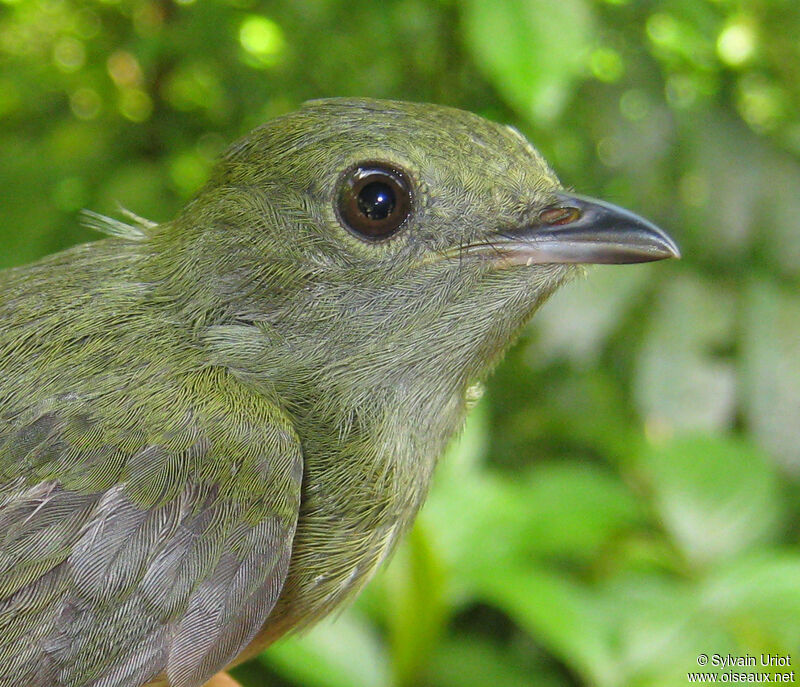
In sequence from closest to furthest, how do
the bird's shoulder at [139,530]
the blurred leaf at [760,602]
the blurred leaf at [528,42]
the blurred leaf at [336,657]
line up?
the bird's shoulder at [139,530], the blurred leaf at [528,42], the blurred leaf at [760,602], the blurred leaf at [336,657]

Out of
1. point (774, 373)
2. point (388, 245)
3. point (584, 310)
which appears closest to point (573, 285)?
point (584, 310)

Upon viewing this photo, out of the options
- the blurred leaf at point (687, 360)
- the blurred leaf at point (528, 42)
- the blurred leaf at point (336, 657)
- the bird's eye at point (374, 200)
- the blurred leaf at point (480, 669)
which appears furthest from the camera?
the blurred leaf at point (687, 360)

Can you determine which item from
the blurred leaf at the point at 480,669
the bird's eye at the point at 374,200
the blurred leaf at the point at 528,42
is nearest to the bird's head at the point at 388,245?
the bird's eye at the point at 374,200

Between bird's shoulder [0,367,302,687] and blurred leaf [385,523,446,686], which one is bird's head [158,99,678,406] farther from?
blurred leaf [385,523,446,686]

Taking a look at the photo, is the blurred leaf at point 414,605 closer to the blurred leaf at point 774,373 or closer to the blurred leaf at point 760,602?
the blurred leaf at point 760,602

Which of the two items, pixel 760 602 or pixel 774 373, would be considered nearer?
pixel 760 602

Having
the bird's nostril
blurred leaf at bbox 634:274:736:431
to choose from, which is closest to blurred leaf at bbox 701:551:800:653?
blurred leaf at bbox 634:274:736:431

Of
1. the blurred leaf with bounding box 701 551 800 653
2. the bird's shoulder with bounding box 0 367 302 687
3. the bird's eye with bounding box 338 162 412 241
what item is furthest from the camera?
the blurred leaf with bounding box 701 551 800 653

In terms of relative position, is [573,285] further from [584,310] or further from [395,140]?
[395,140]
